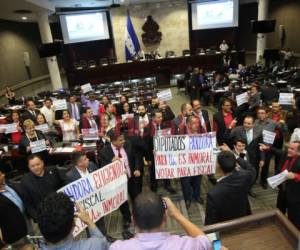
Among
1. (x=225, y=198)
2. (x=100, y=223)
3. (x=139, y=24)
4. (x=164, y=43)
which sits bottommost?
(x=100, y=223)

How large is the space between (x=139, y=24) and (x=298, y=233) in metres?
17.3

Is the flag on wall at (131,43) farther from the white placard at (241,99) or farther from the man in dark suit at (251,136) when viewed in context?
the man in dark suit at (251,136)

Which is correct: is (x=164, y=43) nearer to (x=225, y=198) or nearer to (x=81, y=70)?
(x=81, y=70)

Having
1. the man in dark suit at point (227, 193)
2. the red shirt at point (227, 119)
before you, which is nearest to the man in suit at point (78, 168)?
the man in dark suit at point (227, 193)


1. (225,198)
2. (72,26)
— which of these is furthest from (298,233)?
(72,26)

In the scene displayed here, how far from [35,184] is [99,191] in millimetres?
798

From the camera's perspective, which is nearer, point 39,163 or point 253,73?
point 39,163

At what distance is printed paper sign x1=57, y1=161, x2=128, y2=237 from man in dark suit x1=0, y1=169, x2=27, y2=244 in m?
0.68

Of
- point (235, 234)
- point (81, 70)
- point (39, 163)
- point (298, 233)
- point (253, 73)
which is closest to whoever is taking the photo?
point (298, 233)

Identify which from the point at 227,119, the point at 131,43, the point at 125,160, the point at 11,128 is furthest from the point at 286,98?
the point at 131,43

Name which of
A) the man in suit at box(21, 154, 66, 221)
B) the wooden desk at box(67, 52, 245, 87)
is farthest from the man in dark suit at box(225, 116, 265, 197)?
the wooden desk at box(67, 52, 245, 87)

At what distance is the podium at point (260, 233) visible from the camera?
1.98 metres

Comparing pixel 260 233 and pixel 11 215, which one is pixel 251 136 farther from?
pixel 11 215

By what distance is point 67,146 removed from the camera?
567cm
